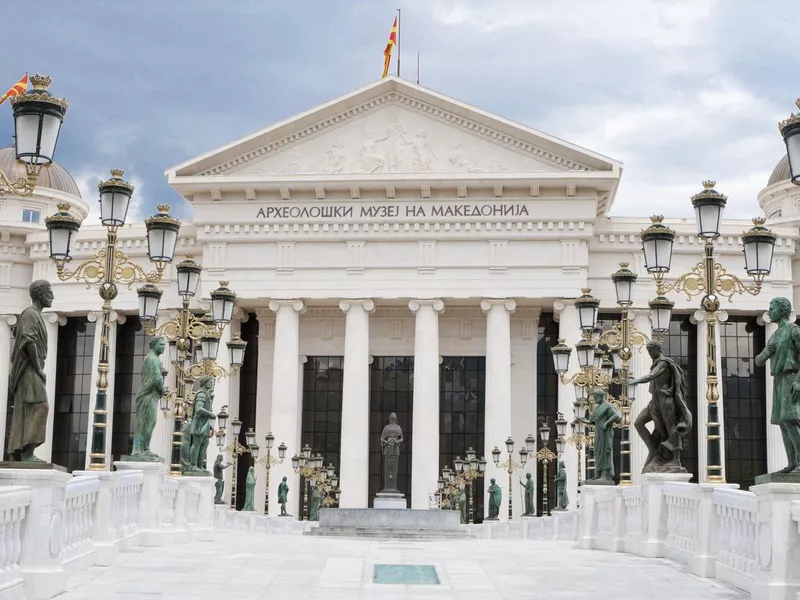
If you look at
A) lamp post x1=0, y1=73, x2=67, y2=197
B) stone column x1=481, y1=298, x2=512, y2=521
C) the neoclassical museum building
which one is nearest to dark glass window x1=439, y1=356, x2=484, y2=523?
the neoclassical museum building

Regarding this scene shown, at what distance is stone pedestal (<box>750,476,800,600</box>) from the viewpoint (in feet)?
41.0

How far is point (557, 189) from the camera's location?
2153 inches

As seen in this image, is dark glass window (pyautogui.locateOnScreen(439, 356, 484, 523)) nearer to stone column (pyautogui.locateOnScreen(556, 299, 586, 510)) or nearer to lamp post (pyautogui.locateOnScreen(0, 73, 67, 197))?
stone column (pyautogui.locateOnScreen(556, 299, 586, 510))

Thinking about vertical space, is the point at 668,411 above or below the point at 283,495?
above

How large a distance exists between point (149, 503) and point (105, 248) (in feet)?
16.4

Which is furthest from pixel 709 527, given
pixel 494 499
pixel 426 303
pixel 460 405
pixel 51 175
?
pixel 51 175

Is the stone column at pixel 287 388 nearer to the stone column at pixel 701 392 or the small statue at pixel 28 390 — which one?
the stone column at pixel 701 392

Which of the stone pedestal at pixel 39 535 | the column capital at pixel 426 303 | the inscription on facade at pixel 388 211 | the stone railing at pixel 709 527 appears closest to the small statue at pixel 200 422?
the stone railing at pixel 709 527

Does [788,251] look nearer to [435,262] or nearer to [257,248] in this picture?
[435,262]

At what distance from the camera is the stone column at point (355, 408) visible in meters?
53.2

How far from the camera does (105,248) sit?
18.7 meters

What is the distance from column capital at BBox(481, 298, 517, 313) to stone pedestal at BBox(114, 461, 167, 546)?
1348 inches

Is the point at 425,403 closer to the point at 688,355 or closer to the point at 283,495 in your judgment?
the point at 283,495

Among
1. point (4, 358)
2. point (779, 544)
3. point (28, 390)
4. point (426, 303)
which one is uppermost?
point (426, 303)
